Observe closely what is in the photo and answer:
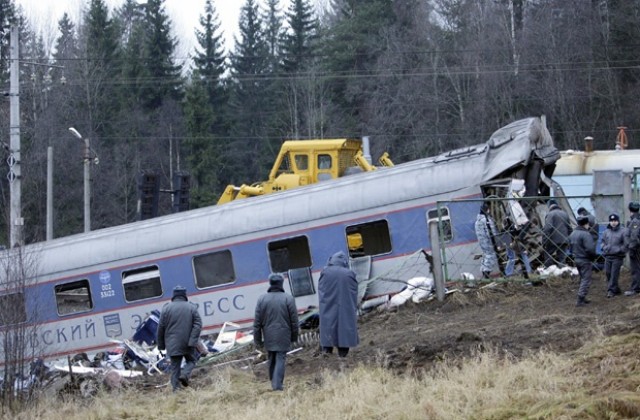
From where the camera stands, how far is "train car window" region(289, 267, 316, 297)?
21.8 meters

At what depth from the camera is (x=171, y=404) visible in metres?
14.1

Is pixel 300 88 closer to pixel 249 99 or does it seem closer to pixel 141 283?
pixel 249 99

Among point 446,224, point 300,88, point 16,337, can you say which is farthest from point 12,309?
point 300,88

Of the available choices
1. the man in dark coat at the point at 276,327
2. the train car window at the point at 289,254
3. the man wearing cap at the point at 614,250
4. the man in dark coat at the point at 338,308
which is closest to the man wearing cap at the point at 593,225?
the man wearing cap at the point at 614,250

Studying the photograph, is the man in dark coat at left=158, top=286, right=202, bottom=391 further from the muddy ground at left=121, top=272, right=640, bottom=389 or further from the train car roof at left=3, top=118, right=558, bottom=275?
the train car roof at left=3, top=118, right=558, bottom=275

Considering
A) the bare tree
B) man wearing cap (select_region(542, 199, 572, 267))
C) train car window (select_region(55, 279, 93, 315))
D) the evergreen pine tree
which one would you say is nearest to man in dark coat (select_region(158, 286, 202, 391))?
the bare tree

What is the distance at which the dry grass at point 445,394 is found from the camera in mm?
11053

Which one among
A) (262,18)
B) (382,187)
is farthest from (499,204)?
(262,18)

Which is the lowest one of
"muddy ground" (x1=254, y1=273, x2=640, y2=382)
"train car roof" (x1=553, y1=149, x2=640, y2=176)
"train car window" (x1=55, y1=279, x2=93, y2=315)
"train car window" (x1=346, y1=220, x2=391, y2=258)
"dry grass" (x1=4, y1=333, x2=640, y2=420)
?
"dry grass" (x1=4, y1=333, x2=640, y2=420)

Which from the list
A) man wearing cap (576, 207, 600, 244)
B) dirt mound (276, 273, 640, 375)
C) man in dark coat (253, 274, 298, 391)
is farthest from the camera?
man wearing cap (576, 207, 600, 244)

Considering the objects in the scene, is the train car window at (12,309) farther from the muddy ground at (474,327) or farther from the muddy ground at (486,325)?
the muddy ground at (486,325)

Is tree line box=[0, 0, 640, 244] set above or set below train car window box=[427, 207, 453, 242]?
above

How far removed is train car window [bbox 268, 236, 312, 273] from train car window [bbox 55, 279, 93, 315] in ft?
13.3

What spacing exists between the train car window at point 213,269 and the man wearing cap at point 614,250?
7775mm
